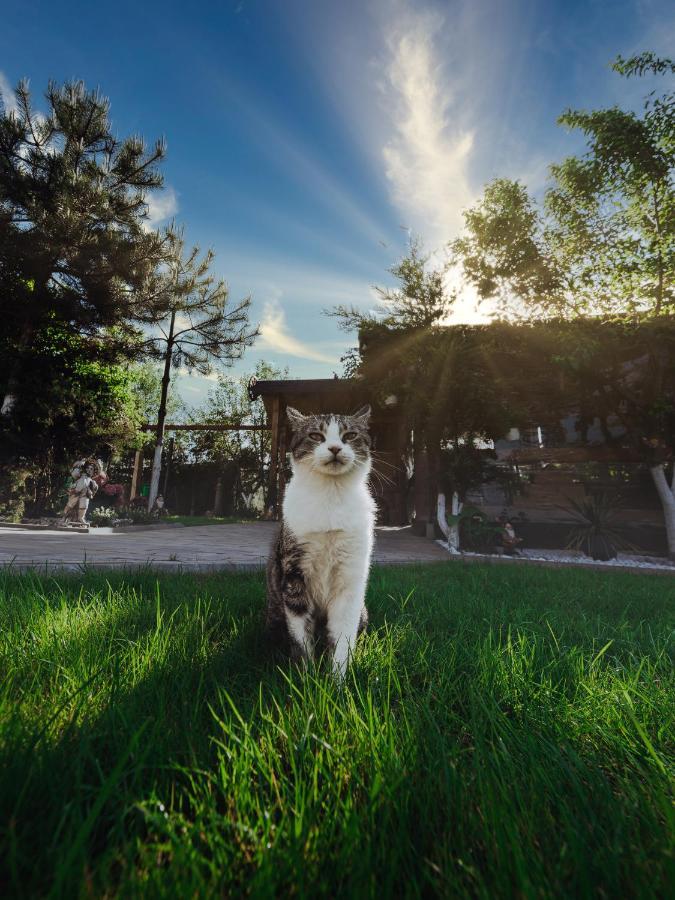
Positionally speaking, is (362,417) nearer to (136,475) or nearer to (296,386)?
(296,386)

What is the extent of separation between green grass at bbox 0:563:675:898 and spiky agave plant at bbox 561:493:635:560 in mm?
6236

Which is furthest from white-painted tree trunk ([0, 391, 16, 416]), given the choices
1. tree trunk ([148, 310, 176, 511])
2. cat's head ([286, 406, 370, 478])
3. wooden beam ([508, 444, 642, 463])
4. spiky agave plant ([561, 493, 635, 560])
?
spiky agave plant ([561, 493, 635, 560])

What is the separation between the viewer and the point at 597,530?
7.43 meters

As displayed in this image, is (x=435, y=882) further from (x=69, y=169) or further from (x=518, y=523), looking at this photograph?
(x=69, y=169)

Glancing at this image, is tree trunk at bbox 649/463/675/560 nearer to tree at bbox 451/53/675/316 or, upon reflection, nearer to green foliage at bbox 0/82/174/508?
tree at bbox 451/53/675/316

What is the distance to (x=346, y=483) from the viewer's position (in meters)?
2.29

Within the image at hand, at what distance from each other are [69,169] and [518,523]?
14.0 m

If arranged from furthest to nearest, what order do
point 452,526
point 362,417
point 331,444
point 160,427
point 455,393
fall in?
point 160,427 → point 455,393 → point 452,526 → point 362,417 → point 331,444

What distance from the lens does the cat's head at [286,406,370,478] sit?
2264 mm

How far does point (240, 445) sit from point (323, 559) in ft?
61.3

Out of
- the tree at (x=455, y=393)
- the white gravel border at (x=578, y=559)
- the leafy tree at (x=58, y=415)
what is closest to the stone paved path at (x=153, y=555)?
the white gravel border at (x=578, y=559)

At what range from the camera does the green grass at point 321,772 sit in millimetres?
708

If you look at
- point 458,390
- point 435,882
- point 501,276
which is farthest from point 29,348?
point 435,882

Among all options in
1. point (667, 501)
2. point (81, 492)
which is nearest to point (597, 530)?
point (667, 501)
